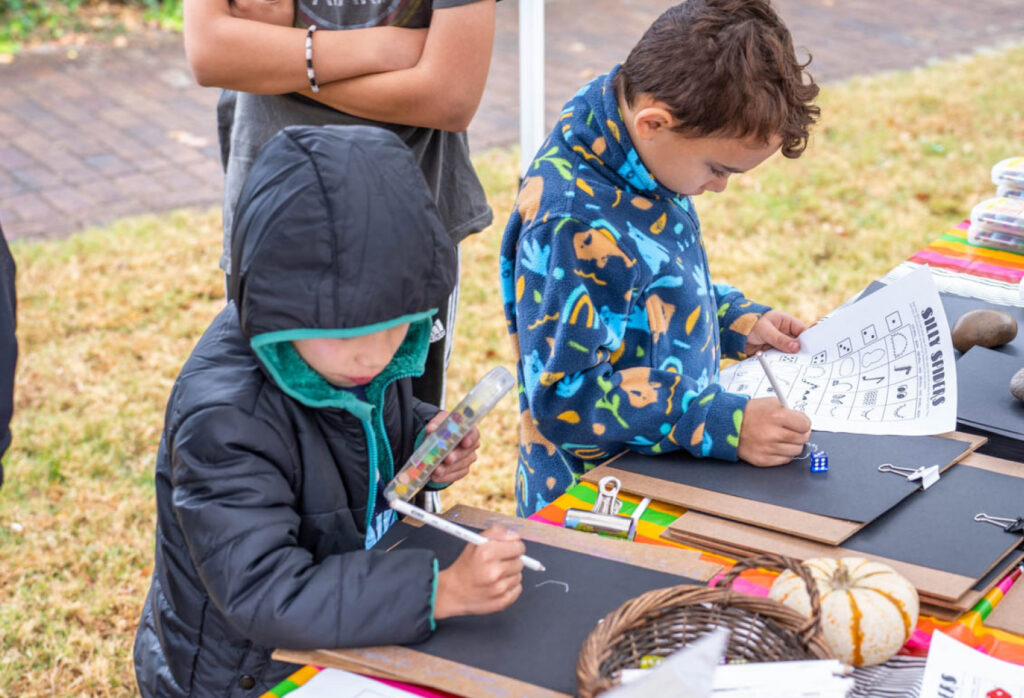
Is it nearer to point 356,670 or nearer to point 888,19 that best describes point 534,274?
point 356,670

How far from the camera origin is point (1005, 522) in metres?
1.35

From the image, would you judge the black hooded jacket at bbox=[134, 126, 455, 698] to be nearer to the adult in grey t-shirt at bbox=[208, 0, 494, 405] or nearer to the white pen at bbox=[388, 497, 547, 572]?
the white pen at bbox=[388, 497, 547, 572]

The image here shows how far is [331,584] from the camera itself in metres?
1.13

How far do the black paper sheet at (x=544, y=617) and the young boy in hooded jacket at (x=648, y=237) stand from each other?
0.31 m

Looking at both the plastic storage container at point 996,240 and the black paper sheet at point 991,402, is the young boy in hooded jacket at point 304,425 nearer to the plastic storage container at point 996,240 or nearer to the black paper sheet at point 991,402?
the black paper sheet at point 991,402

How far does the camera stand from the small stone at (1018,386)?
1.65 metres

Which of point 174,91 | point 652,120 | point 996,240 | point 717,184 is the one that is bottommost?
point 174,91

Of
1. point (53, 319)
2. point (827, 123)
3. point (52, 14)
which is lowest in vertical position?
point (53, 319)

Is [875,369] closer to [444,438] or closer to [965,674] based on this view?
[965,674]

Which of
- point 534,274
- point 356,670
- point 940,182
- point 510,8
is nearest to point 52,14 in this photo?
point 510,8

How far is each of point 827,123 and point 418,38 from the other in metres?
4.44

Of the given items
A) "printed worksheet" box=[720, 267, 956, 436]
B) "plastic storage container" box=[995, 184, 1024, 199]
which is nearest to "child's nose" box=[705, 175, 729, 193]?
"printed worksheet" box=[720, 267, 956, 436]

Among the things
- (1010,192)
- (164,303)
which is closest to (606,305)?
(1010,192)

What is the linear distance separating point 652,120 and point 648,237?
0.61ft
